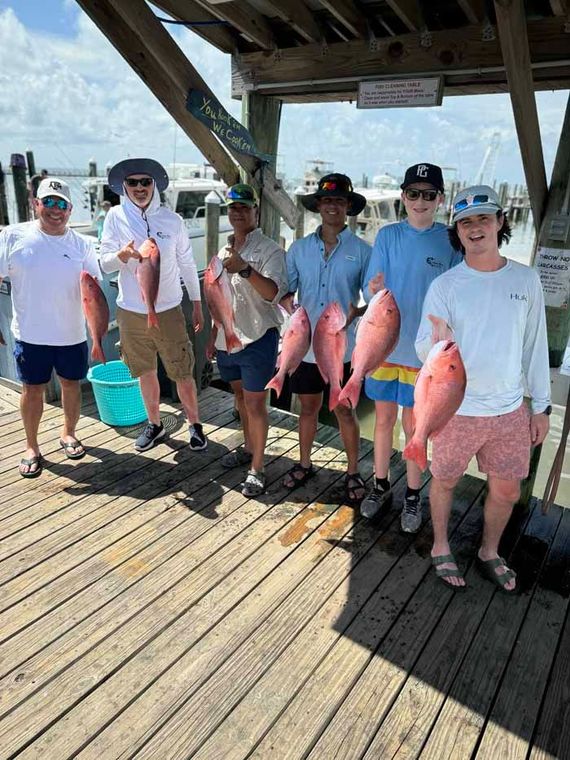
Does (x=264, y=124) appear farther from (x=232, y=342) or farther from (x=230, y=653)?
(x=230, y=653)

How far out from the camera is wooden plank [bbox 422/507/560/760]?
2039mm

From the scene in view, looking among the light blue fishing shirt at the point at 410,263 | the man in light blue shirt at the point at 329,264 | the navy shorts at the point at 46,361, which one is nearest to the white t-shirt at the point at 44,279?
the navy shorts at the point at 46,361

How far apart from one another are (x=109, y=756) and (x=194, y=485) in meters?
1.88

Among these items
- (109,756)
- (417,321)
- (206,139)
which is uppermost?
(206,139)

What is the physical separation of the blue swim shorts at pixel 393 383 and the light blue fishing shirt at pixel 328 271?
0.23 meters

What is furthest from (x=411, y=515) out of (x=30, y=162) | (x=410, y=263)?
(x=30, y=162)

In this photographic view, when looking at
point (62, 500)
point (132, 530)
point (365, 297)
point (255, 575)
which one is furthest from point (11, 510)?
point (365, 297)

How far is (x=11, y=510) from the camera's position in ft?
10.8

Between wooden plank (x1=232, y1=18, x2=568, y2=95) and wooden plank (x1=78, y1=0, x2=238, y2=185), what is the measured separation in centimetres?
53

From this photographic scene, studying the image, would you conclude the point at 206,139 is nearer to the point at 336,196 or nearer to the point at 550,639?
the point at 336,196

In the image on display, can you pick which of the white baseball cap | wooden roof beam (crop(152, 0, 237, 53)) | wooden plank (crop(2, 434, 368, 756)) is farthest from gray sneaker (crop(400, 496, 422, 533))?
wooden roof beam (crop(152, 0, 237, 53))

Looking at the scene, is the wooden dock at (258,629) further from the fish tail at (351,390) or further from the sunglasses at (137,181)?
the sunglasses at (137,181)

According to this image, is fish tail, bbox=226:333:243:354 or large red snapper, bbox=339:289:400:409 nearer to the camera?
large red snapper, bbox=339:289:400:409

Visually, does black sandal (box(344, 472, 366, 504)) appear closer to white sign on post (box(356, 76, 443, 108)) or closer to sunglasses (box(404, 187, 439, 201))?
sunglasses (box(404, 187, 439, 201))
